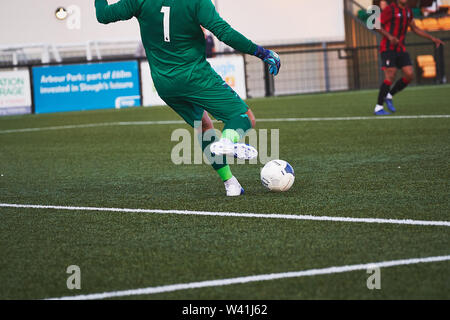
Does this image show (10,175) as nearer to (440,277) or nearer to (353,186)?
(353,186)

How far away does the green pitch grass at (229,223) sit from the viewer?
355 cm

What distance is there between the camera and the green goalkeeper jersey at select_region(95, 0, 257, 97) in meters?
5.63

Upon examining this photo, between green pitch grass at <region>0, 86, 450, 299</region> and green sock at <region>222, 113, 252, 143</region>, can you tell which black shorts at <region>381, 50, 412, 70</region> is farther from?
green sock at <region>222, 113, 252, 143</region>

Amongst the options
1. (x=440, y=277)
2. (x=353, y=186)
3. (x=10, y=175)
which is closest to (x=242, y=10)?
(x=10, y=175)

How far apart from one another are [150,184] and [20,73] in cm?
1247

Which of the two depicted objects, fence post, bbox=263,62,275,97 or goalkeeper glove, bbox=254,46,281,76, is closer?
goalkeeper glove, bbox=254,46,281,76

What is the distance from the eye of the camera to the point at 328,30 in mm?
28422

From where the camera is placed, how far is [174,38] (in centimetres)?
578

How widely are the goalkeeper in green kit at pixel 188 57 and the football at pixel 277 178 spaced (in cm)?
23

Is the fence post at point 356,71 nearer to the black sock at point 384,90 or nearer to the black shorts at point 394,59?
the black shorts at point 394,59

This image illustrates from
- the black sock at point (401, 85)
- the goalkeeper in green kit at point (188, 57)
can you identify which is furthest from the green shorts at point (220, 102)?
the black sock at point (401, 85)

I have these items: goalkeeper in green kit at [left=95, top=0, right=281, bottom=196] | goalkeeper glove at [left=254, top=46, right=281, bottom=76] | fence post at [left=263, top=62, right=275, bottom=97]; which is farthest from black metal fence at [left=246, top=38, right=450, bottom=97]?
goalkeeper glove at [left=254, top=46, right=281, bottom=76]

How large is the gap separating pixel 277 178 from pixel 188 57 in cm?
110
